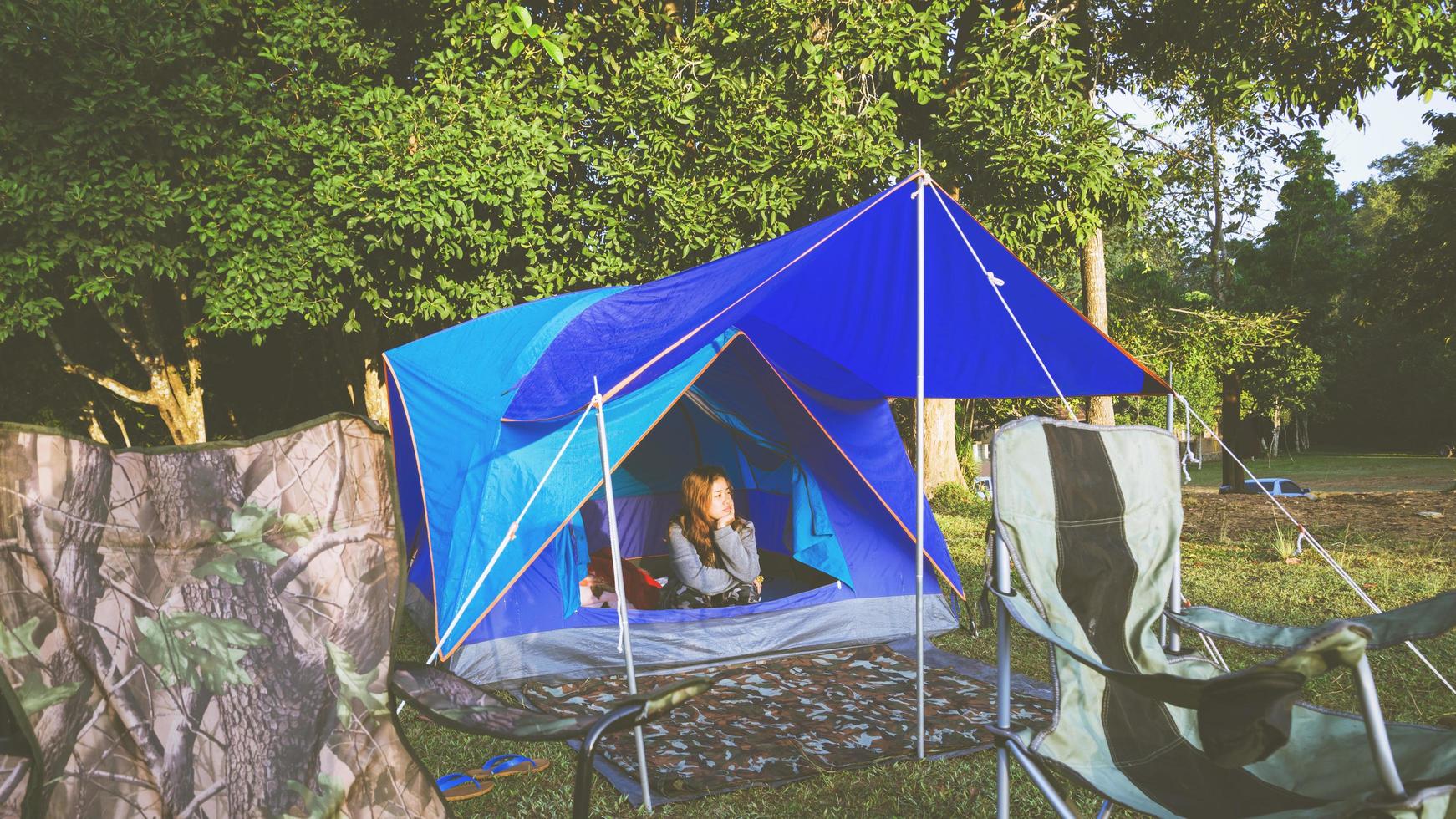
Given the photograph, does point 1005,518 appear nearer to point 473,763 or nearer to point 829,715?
point 829,715

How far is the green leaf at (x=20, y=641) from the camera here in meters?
1.60

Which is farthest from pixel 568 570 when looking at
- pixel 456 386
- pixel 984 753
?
pixel 984 753

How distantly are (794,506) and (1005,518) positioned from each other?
3069 mm

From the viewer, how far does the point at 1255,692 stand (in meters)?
1.50

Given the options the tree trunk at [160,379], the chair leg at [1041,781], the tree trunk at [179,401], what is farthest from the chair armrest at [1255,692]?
the tree trunk at [179,401]

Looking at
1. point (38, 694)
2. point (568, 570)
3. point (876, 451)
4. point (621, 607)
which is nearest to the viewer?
point (38, 694)

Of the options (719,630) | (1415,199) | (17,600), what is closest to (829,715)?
(719,630)

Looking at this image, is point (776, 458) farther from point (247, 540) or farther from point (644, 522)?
point (247, 540)

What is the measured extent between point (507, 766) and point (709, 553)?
6.03 feet

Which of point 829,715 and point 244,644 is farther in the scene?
point 829,715

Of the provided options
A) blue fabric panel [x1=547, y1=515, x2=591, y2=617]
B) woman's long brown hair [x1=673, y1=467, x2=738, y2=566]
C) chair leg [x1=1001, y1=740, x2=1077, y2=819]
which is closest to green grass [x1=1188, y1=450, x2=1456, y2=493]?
woman's long brown hair [x1=673, y1=467, x2=738, y2=566]

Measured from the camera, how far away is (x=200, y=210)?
702cm

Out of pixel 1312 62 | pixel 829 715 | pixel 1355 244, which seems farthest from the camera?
pixel 1355 244

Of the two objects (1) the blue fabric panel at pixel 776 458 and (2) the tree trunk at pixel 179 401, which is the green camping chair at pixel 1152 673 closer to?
(1) the blue fabric panel at pixel 776 458
